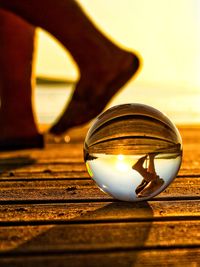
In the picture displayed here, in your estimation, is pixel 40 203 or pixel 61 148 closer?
pixel 40 203

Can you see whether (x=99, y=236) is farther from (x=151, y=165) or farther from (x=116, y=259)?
(x=151, y=165)

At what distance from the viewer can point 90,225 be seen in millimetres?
1352

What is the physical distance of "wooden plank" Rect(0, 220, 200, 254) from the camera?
118 centimetres

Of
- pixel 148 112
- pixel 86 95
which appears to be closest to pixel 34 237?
pixel 148 112

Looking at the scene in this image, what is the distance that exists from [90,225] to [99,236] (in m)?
0.10

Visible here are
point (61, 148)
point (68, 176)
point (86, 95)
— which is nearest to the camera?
point (68, 176)

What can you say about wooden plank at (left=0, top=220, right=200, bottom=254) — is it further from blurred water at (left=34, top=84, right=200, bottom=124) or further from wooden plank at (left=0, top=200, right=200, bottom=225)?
blurred water at (left=34, top=84, right=200, bottom=124)

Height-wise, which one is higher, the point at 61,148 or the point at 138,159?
the point at 138,159

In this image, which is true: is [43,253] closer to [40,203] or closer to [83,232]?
[83,232]

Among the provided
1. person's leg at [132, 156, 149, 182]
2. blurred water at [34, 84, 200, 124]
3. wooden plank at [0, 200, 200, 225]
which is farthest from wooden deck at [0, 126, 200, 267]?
blurred water at [34, 84, 200, 124]

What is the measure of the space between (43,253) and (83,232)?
172 mm

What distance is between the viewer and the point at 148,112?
154 cm

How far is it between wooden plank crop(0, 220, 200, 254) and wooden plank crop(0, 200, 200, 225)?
5 cm

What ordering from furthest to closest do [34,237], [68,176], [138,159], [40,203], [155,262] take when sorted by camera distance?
1. [68,176]
2. [40,203]
3. [138,159]
4. [34,237]
5. [155,262]
